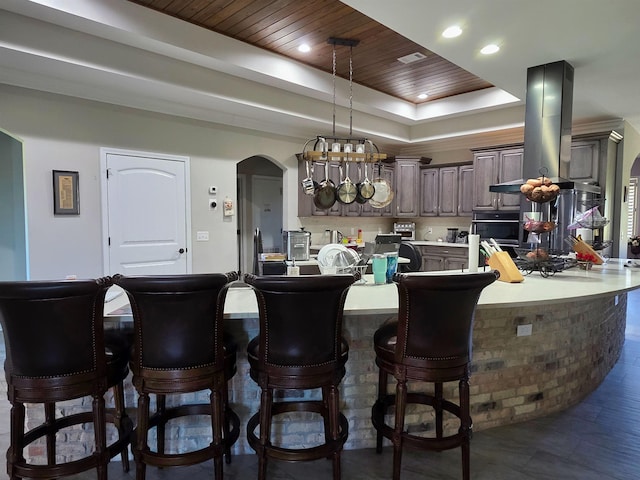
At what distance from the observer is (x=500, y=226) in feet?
18.6

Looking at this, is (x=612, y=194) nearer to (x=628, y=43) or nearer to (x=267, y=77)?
(x=628, y=43)

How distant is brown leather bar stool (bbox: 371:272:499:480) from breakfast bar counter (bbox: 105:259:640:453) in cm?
19

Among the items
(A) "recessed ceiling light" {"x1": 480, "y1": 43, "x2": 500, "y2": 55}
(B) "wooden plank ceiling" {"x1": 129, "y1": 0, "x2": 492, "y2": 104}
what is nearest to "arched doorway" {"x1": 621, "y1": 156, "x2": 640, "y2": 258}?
(B) "wooden plank ceiling" {"x1": 129, "y1": 0, "x2": 492, "y2": 104}

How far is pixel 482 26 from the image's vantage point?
110 inches

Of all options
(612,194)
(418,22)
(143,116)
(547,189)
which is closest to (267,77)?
(143,116)

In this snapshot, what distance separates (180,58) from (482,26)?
2.79 meters

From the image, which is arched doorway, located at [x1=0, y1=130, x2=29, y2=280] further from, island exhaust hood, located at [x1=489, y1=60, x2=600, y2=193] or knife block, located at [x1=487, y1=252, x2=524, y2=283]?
island exhaust hood, located at [x1=489, y1=60, x2=600, y2=193]

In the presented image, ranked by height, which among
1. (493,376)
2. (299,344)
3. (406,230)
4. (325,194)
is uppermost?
(325,194)

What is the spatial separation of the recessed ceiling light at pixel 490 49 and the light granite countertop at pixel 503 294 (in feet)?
6.11

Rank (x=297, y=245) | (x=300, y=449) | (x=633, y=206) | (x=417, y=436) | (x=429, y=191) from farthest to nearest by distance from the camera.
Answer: (x=633, y=206)
(x=429, y=191)
(x=297, y=245)
(x=417, y=436)
(x=300, y=449)

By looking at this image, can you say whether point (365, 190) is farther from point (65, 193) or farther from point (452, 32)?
point (65, 193)

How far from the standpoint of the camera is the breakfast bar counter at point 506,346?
223cm

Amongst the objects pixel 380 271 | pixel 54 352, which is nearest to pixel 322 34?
pixel 380 271

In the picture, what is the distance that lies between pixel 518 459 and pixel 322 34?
373cm
